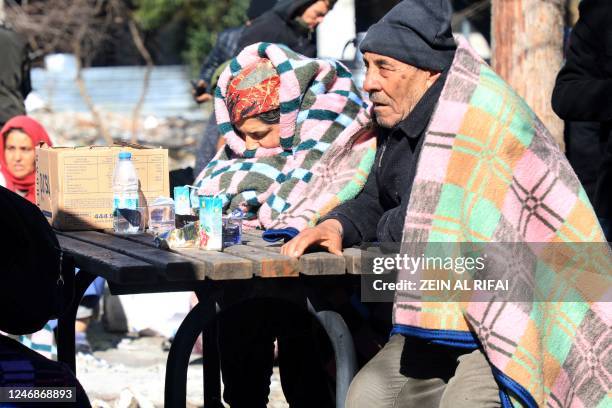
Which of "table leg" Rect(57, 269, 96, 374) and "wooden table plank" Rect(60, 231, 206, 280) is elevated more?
"wooden table plank" Rect(60, 231, 206, 280)

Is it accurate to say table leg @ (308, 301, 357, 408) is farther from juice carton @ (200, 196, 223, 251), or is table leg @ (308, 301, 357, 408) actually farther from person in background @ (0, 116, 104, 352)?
person in background @ (0, 116, 104, 352)

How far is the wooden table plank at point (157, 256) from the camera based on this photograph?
295 centimetres

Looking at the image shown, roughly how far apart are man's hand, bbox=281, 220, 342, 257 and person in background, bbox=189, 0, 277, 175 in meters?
2.53

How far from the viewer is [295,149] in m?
4.10

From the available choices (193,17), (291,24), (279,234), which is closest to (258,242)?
(279,234)

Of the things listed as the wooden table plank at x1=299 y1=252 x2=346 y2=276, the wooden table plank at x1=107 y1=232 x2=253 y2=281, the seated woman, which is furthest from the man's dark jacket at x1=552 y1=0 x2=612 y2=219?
the seated woman

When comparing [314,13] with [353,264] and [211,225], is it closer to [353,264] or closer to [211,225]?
[211,225]

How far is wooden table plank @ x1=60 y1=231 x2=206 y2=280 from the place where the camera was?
2.95 m

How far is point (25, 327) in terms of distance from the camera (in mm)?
2604

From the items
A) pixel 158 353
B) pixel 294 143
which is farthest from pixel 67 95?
pixel 294 143

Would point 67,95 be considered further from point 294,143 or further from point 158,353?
point 294,143

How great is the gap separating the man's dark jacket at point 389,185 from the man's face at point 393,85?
0.03 meters

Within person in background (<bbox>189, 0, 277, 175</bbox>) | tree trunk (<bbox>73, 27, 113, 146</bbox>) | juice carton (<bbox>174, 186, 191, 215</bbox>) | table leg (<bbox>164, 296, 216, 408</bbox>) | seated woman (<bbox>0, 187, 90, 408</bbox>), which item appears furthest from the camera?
tree trunk (<bbox>73, 27, 113, 146</bbox>)

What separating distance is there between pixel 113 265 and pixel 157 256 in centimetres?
20
